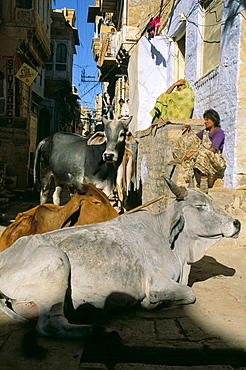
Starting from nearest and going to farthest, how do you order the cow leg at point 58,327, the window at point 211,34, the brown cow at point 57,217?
the cow leg at point 58,327
the brown cow at point 57,217
the window at point 211,34

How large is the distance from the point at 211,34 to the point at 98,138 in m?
3.02

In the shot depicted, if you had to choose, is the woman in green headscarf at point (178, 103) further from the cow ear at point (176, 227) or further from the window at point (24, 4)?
the window at point (24, 4)

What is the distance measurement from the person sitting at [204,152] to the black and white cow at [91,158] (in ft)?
3.40

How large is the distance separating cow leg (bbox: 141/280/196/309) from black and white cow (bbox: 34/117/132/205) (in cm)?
319

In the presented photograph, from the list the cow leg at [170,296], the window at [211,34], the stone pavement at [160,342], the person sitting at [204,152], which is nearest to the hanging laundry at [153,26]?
the window at [211,34]

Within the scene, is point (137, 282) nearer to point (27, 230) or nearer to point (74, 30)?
Answer: point (27, 230)

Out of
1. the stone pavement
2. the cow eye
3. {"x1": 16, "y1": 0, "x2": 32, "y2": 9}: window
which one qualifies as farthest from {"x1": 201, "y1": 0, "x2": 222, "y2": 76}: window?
{"x1": 16, "y1": 0, "x2": 32, "y2": 9}: window

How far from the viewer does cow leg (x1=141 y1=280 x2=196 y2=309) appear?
3043 millimetres

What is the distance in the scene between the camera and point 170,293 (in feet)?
10.1

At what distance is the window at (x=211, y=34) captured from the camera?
6.78 meters

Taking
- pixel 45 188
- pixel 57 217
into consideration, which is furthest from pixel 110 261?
pixel 45 188

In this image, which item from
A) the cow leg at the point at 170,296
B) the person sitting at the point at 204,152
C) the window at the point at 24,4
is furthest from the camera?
the window at the point at 24,4

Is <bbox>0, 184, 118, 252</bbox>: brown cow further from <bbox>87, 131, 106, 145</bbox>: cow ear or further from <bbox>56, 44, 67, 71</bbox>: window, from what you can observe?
<bbox>56, 44, 67, 71</bbox>: window

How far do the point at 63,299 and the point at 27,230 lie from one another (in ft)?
5.12
